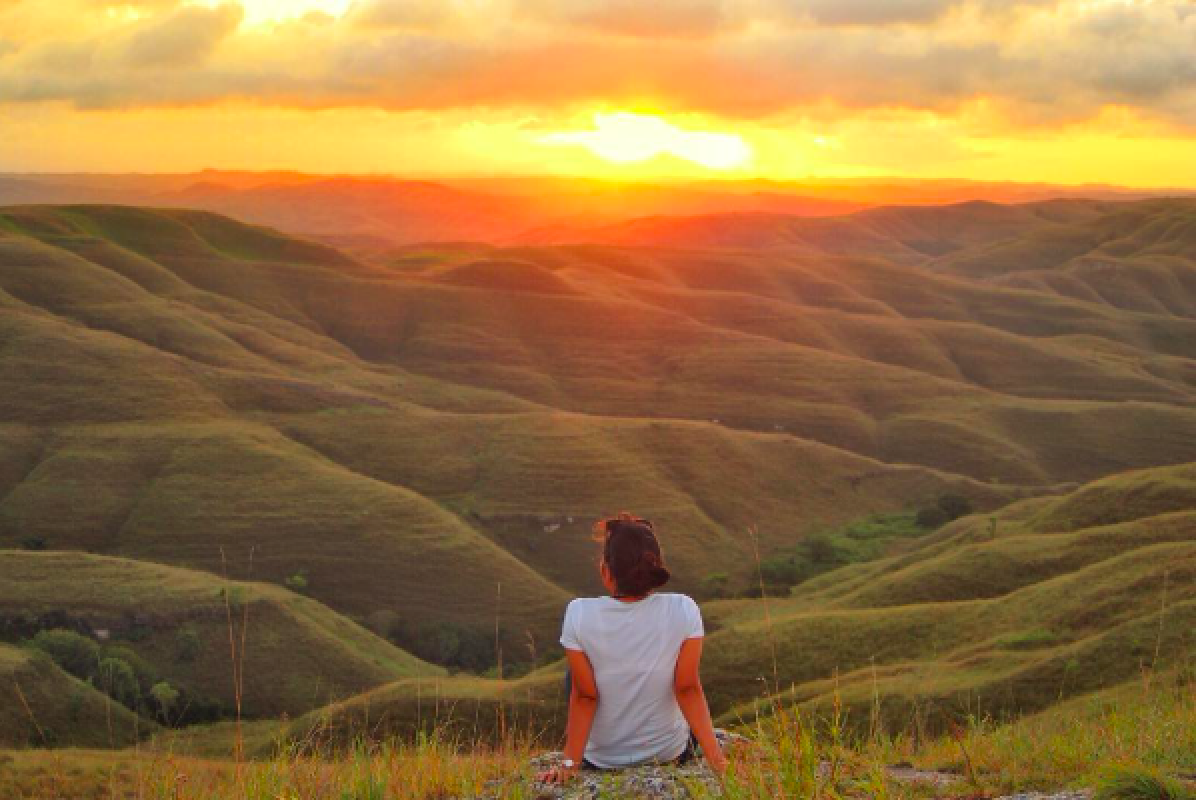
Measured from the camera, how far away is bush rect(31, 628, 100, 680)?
218 feet

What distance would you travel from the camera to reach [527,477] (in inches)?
4419

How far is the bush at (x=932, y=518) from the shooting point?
359 ft

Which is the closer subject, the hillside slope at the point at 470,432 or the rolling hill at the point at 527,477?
the rolling hill at the point at 527,477

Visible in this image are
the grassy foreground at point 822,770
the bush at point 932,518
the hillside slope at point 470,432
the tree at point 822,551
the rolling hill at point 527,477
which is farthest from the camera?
the bush at point 932,518

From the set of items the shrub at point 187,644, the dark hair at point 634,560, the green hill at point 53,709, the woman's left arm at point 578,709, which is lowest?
the shrub at point 187,644

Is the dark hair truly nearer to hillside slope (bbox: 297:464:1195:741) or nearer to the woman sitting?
the woman sitting

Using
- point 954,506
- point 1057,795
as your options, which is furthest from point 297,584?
point 1057,795

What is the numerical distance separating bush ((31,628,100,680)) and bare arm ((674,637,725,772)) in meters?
65.3

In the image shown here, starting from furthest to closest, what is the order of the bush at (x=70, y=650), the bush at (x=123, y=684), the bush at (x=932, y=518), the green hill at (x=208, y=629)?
the bush at (x=932, y=518) < the green hill at (x=208, y=629) < the bush at (x=70, y=650) < the bush at (x=123, y=684)

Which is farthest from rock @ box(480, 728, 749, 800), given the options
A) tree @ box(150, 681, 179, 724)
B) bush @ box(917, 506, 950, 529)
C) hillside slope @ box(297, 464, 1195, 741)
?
bush @ box(917, 506, 950, 529)

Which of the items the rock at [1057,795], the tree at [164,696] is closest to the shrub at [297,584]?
the tree at [164,696]

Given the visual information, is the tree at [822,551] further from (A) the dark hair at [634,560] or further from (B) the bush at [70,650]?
(A) the dark hair at [634,560]

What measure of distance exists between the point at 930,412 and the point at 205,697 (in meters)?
112

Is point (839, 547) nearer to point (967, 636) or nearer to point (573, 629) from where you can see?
point (967, 636)
